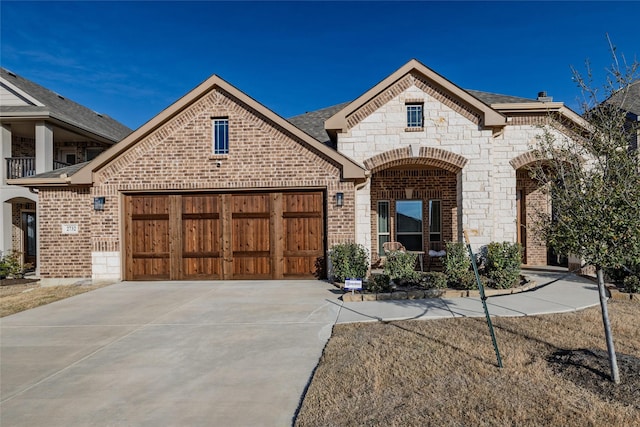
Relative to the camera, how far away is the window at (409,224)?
1331 centimetres

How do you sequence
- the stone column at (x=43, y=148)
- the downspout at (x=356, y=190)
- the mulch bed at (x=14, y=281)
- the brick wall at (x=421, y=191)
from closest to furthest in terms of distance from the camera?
the downspout at (x=356, y=190), the mulch bed at (x=14, y=281), the brick wall at (x=421, y=191), the stone column at (x=43, y=148)

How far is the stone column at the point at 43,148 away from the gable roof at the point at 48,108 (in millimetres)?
583

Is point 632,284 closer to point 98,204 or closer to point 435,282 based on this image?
point 435,282

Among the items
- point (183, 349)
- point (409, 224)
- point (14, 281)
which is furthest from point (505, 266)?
point (14, 281)

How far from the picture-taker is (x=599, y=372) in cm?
409

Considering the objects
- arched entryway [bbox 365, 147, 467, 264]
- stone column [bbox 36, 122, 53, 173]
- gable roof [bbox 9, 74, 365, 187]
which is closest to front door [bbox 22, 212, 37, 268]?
stone column [bbox 36, 122, 53, 173]

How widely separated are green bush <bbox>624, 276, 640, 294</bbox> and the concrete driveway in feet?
20.6

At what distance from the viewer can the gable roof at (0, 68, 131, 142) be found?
44.8ft

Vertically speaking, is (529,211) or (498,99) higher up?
(498,99)

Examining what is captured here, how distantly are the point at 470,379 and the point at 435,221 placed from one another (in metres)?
9.75

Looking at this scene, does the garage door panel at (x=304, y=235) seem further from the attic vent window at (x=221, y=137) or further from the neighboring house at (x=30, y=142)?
the neighboring house at (x=30, y=142)

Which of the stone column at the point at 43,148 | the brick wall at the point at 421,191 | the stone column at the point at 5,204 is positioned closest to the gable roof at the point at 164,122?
the brick wall at the point at 421,191

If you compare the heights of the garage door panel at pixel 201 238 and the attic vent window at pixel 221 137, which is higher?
the attic vent window at pixel 221 137

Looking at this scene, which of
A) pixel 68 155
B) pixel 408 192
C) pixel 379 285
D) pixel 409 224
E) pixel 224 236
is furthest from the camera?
pixel 68 155
